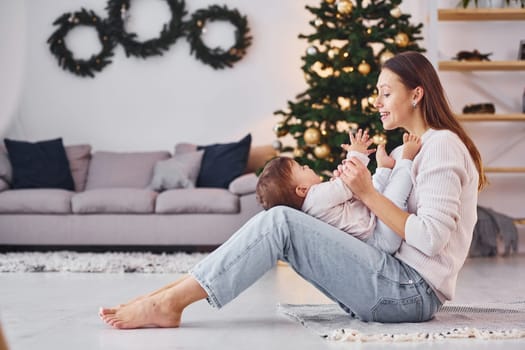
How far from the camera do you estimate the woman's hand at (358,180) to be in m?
2.19

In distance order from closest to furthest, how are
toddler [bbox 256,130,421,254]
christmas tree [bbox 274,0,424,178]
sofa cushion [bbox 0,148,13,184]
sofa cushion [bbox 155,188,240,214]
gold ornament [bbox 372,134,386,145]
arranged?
toddler [bbox 256,130,421,254] → gold ornament [bbox 372,134,386,145] → christmas tree [bbox 274,0,424,178] → sofa cushion [bbox 155,188,240,214] → sofa cushion [bbox 0,148,13,184]

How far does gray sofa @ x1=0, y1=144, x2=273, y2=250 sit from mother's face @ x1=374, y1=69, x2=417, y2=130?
3135 millimetres

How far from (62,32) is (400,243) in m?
4.99

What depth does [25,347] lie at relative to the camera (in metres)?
2.16

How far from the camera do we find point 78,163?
6270 millimetres

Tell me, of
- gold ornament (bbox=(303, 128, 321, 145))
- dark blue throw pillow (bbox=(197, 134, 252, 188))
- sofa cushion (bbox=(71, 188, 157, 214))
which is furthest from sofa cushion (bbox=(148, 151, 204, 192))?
gold ornament (bbox=(303, 128, 321, 145))

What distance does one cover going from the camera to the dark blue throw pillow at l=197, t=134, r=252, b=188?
19.3ft

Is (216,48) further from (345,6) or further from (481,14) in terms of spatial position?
(481,14)

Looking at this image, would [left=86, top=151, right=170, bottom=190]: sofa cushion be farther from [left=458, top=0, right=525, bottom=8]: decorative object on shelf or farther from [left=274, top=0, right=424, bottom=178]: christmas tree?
[left=458, top=0, right=525, bottom=8]: decorative object on shelf

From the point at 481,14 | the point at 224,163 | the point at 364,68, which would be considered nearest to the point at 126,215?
the point at 224,163

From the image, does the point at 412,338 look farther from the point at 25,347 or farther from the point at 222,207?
the point at 222,207

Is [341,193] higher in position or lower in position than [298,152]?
higher

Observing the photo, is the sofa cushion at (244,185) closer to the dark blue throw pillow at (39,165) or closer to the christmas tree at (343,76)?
the christmas tree at (343,76)

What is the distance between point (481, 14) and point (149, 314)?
4242mm
